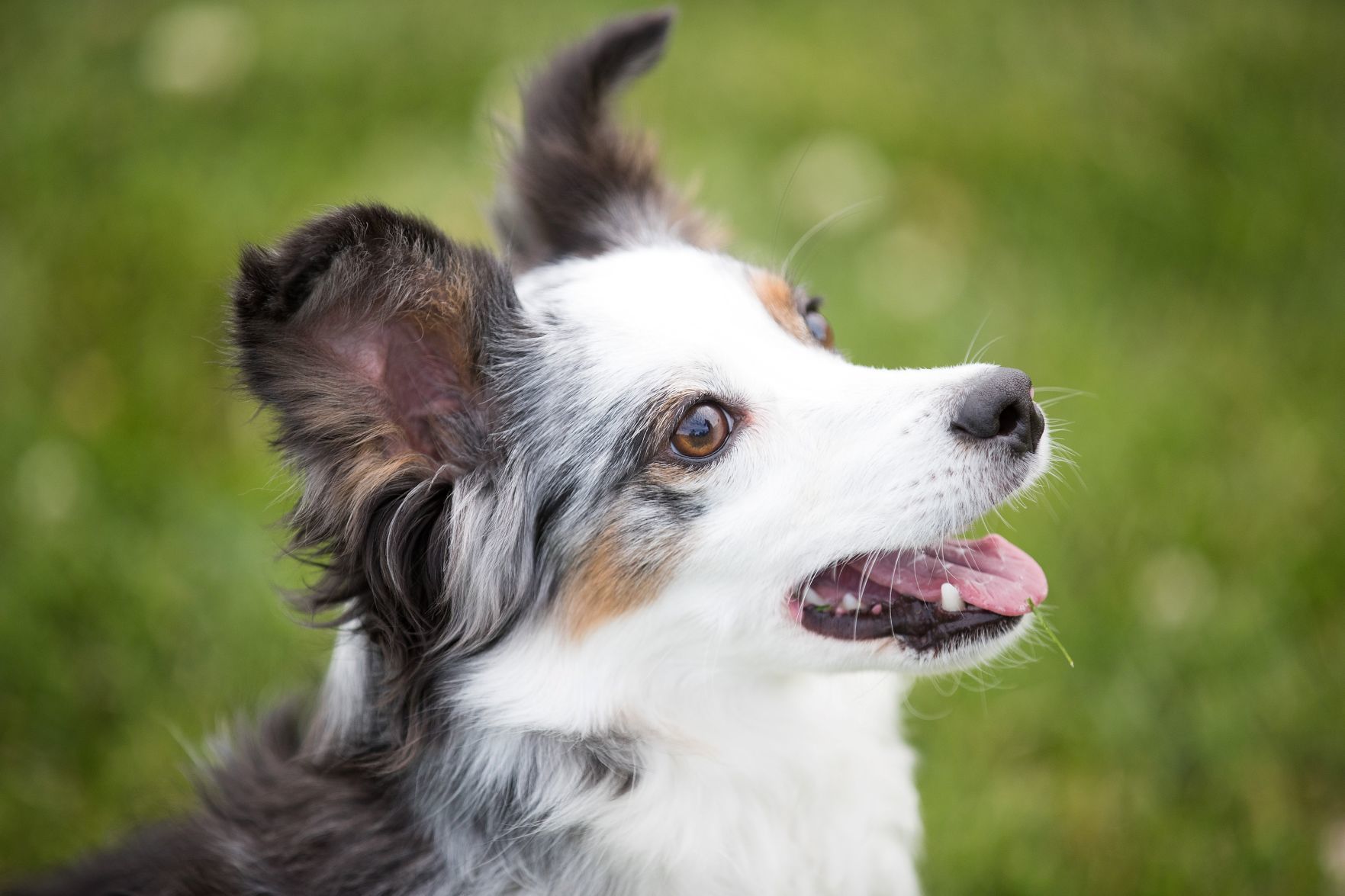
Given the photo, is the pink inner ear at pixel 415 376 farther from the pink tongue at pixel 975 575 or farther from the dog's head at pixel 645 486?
the pink tongue at pixel 975 575

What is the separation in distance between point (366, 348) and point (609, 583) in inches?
30.0

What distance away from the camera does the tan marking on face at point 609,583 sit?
8.20 feet

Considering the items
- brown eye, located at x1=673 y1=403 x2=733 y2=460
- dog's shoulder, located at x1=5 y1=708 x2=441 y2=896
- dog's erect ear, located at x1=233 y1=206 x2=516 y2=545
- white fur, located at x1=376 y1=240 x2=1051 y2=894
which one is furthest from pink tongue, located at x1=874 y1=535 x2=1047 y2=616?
dog's shoulder, located at x1=5 y1=708 x2=441 y2=896

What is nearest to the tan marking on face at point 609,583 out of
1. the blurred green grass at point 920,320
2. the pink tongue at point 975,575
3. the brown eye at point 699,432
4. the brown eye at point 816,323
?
the brown eye at point 699,432

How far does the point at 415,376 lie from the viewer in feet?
8.12

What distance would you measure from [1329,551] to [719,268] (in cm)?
300

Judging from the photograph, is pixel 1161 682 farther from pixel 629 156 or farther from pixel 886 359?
pixel 629 156

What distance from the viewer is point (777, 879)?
8.69ft

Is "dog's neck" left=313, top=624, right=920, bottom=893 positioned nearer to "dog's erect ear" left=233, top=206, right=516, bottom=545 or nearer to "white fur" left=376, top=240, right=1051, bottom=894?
"white fur" left=376, top=240, right=1051, bottom=894

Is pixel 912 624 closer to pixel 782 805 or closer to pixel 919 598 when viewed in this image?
pixel 919 598

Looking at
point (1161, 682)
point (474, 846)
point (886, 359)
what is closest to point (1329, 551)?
point (1161, 682)

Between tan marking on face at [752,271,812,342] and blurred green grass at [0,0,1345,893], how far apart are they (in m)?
0.61

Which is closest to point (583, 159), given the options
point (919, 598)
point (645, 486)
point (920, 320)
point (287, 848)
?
point (645, 486)

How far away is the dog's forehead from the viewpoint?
8.44 ft
